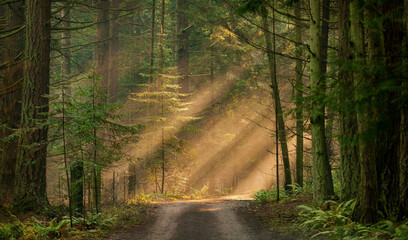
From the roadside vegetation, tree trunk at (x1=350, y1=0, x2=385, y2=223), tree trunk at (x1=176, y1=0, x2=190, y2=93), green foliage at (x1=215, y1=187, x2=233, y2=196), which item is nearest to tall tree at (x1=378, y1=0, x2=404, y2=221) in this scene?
tree trunk at (x1=350, y1=0, x2=385, y2=223)

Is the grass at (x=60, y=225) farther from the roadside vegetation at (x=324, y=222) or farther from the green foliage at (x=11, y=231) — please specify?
the roadside vegetation at (x=324, y=222)

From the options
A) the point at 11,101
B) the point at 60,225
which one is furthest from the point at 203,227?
the point at 11,101

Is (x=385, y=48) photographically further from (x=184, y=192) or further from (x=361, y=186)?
(x=184, y=192)

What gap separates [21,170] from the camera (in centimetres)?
969

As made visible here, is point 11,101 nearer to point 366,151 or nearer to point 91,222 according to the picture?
point 91,222

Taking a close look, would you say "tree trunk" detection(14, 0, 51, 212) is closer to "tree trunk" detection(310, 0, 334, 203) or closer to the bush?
the bush

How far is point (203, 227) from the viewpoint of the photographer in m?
9.09

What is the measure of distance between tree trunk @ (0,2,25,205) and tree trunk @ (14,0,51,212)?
3.46 ft

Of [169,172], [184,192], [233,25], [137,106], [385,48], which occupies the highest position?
[233,25]

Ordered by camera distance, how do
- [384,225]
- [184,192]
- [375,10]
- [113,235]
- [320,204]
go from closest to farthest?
1. [375,10]
2. [384,225]
3. [113,235]
4. [320,204]
5. [184,192]

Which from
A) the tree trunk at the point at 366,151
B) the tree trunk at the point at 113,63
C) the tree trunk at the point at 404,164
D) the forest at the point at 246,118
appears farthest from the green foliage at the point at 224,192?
the tree trunk at the point at 404,164

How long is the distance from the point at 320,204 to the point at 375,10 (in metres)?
5.41

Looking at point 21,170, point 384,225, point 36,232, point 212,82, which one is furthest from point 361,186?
point 212,82

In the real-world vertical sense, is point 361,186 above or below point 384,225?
above
